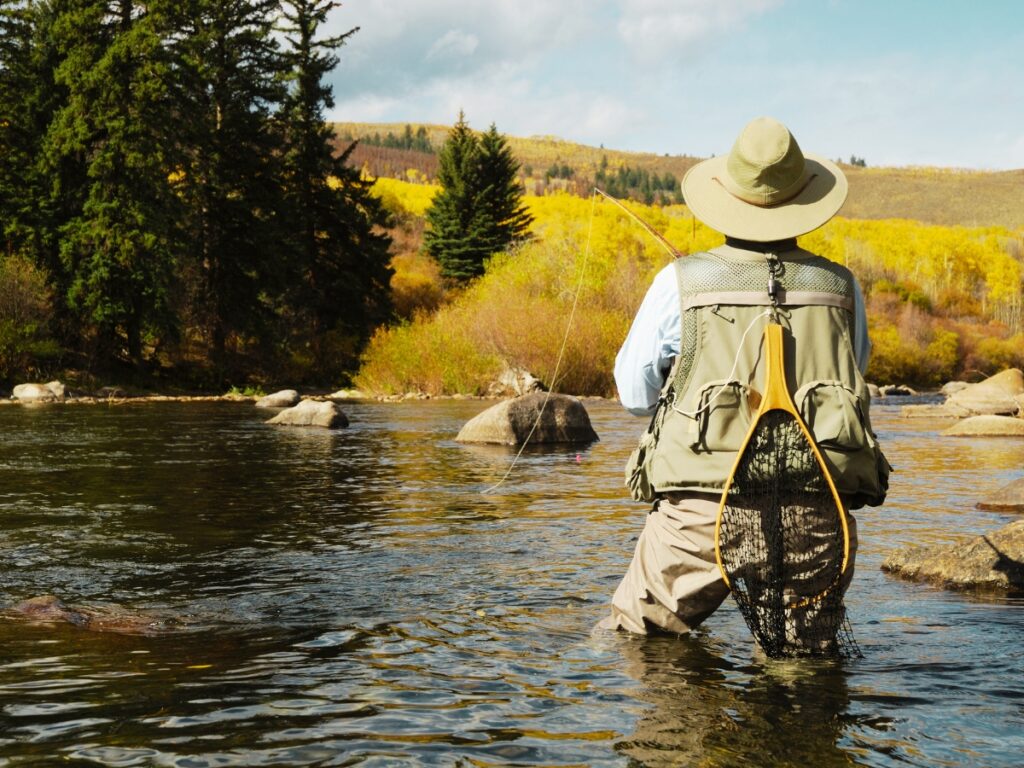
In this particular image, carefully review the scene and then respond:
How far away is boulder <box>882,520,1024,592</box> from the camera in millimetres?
6664

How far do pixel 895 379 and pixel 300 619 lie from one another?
47283 mm

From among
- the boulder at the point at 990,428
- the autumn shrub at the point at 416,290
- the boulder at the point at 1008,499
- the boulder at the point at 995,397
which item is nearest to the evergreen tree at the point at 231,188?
the autumn shrub at the point at 416,290

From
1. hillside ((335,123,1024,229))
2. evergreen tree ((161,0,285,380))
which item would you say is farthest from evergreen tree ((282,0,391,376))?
hillside ((335,123,1024,229))

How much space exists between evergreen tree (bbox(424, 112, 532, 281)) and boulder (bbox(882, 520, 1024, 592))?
155 ft

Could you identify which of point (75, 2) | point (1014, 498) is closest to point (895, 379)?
point (75, 2)

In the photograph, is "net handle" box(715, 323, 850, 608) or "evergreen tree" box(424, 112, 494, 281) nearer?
Answer: "net handle" box(715, 323, 850, 608)

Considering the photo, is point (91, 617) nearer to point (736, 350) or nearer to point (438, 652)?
point (438, 652)

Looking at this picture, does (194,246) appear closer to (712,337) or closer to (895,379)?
(895,379)

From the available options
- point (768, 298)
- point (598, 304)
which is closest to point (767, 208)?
point (768, 298)

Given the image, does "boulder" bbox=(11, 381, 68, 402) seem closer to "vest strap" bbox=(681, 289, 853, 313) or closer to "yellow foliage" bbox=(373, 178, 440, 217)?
"vest strap" bbox=(681, 289, 853, 313)

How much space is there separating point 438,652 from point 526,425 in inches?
501

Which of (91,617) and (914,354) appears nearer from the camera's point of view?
(91,617)

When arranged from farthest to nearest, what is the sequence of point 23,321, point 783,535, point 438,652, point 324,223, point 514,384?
point 324,223 → point 23,321 → point 514,384 → point 438,652 → point 783,535

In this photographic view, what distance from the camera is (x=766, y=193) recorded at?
418 cm
